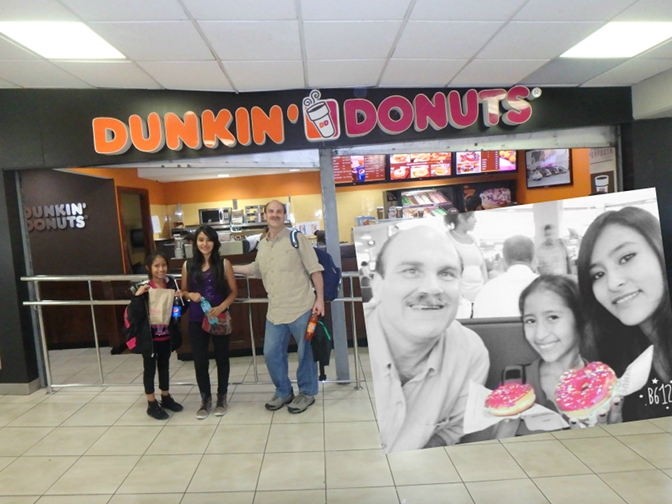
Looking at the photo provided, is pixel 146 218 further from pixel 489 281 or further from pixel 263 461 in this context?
pixel 489 281

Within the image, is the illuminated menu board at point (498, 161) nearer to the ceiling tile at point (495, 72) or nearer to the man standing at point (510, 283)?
the ceiling tile at point (495, 72)

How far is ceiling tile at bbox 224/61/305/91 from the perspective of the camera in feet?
10.7

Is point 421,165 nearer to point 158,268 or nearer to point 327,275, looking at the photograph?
point 327,275

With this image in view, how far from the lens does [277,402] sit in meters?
3.42

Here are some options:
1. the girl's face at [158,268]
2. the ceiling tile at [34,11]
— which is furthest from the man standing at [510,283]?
the ceiling tile at [34,11]

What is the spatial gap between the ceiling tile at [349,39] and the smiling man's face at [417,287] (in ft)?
5.35

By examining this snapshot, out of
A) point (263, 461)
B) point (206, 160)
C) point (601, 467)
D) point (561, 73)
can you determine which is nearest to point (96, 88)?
point (206, 160)

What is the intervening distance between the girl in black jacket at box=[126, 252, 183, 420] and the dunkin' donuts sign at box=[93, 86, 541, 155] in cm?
118

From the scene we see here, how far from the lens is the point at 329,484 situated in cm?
244

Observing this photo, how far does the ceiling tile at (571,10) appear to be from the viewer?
2566mm

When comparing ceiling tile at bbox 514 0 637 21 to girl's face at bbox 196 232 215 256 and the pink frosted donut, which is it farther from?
girl's face at bbox 196 232 215 256

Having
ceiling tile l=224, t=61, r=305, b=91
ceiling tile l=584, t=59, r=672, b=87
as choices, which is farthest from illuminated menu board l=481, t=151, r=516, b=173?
ceiling tile l=224, t=61, r=305, b=91

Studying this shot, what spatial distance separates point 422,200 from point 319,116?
371 cm

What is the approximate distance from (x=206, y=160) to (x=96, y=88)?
1.11 metres
